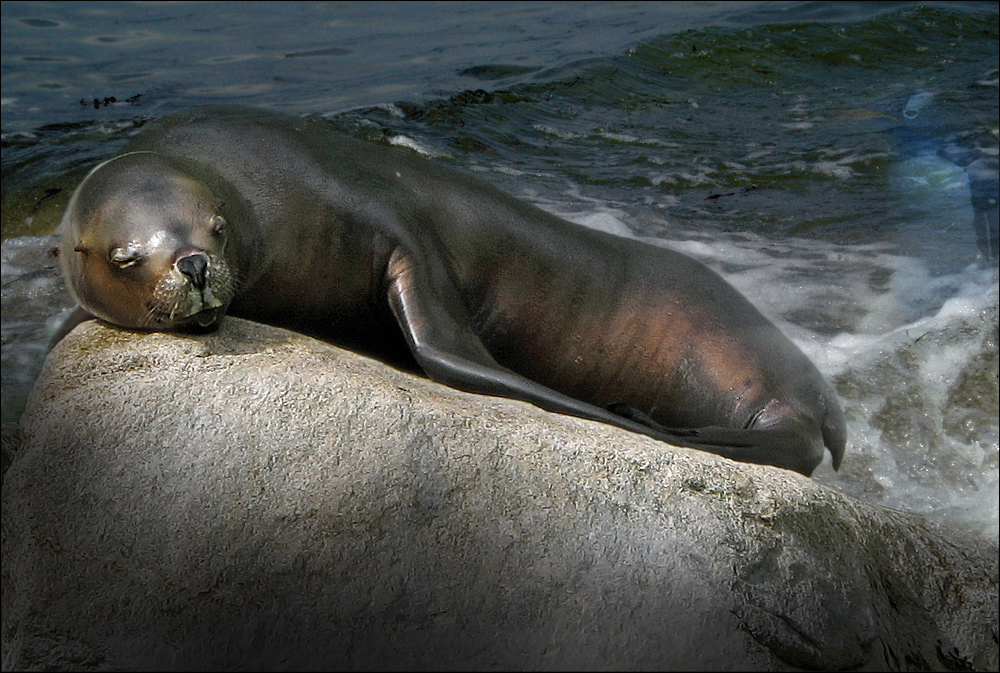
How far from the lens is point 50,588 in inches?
99.8

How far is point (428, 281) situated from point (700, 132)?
5.54 meters

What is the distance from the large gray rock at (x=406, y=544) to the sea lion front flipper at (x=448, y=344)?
0.39 meters

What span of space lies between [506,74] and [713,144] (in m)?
2.34

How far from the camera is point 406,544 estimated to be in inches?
98.7

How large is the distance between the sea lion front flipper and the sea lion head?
0.69 m

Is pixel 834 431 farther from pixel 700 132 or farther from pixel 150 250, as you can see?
pixel 700 132

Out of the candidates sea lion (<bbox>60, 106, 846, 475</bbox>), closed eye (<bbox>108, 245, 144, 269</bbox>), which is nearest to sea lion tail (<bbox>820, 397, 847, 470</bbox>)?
sea lion (<bbox>60, 106, 846, 475</bbox>)

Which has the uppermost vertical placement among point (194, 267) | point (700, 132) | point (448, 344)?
point (194, 267)

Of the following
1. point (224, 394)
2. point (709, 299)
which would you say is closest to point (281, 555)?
point (224, 394)

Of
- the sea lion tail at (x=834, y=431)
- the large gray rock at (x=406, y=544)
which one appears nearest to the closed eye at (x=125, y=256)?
the large gray rock at (x=406, y=544)

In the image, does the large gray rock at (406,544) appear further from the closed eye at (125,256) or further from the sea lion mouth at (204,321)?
the closed eye at (125,256)

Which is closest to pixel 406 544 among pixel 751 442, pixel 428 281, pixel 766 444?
pixel 428 281

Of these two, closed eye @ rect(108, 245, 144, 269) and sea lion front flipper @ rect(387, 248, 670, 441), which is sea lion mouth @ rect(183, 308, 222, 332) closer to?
closed eye @ rect(108, 245, 144, 269)

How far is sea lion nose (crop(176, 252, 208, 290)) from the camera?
120 inches
